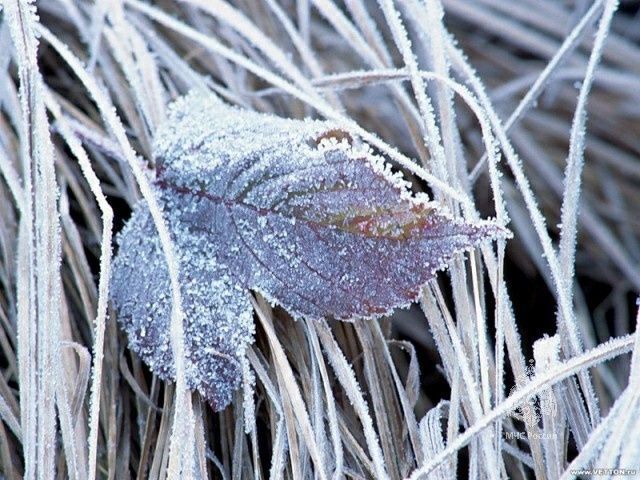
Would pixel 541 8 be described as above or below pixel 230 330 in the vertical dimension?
above

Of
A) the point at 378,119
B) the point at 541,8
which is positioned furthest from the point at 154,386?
the point at 541,8

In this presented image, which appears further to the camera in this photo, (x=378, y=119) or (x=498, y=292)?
(x=378, y=119)

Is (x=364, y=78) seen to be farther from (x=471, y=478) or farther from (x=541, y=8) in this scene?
(x=541, y=8)
